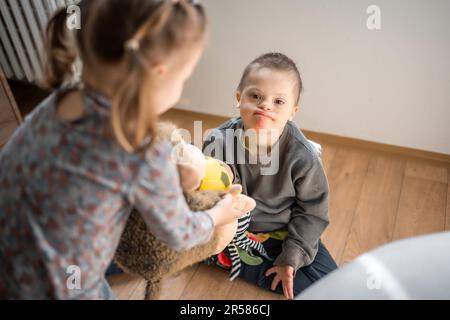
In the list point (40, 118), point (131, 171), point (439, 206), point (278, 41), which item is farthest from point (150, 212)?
point (439, 206)

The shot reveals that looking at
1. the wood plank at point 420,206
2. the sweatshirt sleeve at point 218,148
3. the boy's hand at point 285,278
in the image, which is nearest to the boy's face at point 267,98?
the sweatshirt sleeve at point 218,148

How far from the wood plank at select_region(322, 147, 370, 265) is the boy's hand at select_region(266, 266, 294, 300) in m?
0.22

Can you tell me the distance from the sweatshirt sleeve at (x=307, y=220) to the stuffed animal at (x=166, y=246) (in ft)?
1.03

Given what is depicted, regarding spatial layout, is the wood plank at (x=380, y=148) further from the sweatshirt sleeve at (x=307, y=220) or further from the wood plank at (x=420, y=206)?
the sweatshirt sleeve at (x=307, y=220)

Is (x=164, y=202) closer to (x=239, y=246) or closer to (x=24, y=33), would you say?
(x=239, y=246)

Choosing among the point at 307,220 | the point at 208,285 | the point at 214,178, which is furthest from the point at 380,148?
the point at 214,178

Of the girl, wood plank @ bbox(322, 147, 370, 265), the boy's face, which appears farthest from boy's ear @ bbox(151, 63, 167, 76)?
wood plank @ bbox(322, 147, 370, 265)

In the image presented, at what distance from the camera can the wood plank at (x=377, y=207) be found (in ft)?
4.13

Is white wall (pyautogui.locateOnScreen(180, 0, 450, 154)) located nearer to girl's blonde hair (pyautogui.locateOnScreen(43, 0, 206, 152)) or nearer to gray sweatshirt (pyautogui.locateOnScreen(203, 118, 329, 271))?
gray sweatshirt (pyautogui.locateOnScreen(203, 118, 329, 271))

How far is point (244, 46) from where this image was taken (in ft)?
4.94

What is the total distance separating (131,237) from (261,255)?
1.67 feet

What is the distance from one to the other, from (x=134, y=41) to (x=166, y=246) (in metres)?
0.38

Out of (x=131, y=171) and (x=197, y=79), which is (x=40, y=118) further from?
(x=197, y=79)

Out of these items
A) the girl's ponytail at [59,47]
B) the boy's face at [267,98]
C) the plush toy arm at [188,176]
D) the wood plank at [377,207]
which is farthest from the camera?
the wood plank at [377,207]
